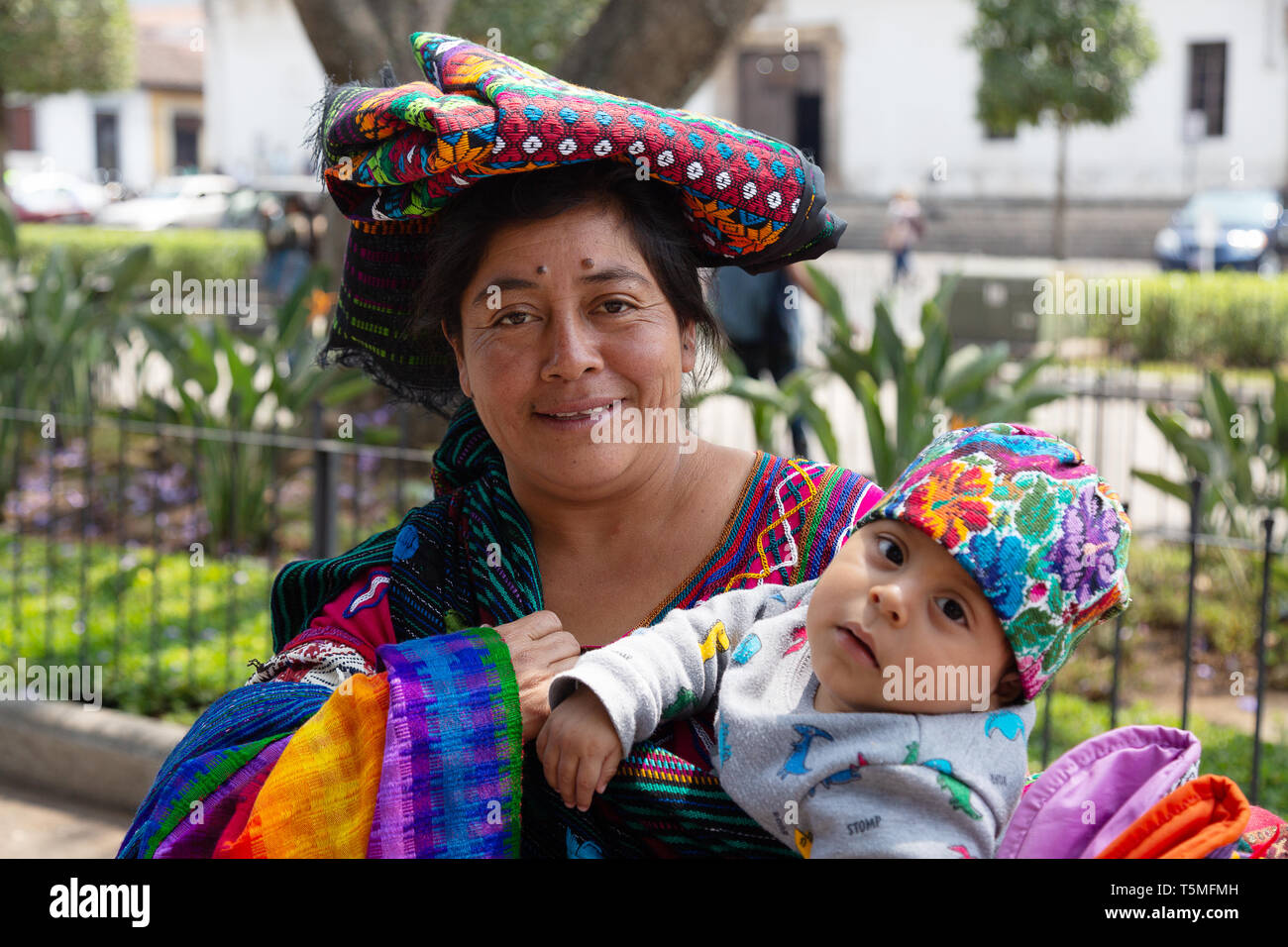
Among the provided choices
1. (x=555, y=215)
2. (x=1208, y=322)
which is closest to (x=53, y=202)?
(x=1208, y=322)

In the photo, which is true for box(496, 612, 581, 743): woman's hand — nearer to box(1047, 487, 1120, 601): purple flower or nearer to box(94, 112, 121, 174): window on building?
box(1047, 487, 1120, 601): purple flower

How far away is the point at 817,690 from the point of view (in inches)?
62.1

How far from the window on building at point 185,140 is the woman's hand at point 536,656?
136 ft

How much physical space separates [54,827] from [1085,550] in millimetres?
3818

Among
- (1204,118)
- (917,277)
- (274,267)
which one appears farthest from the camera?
(1204,118)

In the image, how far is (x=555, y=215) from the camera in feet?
6.00

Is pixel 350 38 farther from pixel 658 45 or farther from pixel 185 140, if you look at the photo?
pixel 185 140

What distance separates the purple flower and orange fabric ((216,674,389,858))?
28.9 inches

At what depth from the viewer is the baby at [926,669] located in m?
1.45

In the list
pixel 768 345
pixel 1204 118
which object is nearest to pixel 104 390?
pixel 768 345

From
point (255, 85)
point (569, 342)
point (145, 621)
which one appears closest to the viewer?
point (569, 342)

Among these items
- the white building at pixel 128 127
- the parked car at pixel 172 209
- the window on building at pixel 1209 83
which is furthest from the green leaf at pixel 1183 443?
the white building at pixel 128 127
